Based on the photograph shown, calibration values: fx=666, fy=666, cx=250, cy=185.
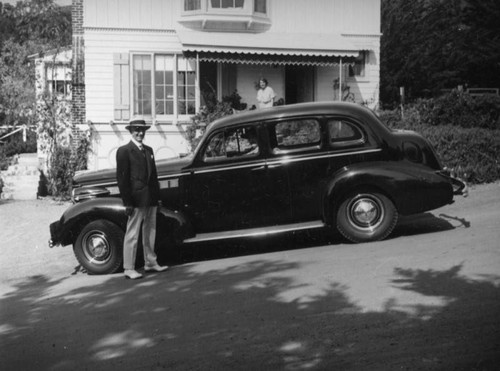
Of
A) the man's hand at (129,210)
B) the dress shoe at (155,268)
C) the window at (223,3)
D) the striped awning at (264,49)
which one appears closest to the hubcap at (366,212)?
the dress shoe at (155,268)

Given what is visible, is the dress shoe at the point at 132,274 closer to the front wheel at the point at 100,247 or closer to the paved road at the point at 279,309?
the paved road at the point at 279,309

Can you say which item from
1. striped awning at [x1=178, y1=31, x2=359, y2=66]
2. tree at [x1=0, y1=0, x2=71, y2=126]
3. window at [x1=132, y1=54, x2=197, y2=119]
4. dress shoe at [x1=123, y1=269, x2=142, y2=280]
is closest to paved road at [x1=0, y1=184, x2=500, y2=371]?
dress shoe at [x1=123, y1=269, x2=142, y2=280]

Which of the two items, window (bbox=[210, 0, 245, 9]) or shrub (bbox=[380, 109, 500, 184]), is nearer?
shrub (bbox=[380, 109, 500, 184])

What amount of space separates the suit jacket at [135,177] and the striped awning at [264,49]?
9873 mm

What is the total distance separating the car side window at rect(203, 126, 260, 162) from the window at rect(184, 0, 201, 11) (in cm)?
1097

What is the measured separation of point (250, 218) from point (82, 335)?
327cm

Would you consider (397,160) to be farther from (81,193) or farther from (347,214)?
(81,193)

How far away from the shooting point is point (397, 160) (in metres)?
8.90

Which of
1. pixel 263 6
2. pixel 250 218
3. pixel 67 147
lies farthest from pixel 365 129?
pixel 263 6

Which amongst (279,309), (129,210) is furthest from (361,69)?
(279,309)

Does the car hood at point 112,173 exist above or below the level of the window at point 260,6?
below

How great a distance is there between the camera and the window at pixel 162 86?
18.5 m

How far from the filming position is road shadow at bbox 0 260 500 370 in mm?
4848

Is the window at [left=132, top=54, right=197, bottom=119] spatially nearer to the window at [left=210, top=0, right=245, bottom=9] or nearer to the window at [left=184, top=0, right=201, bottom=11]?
the window at [left=184, top=0, right=201, bottom=11]
